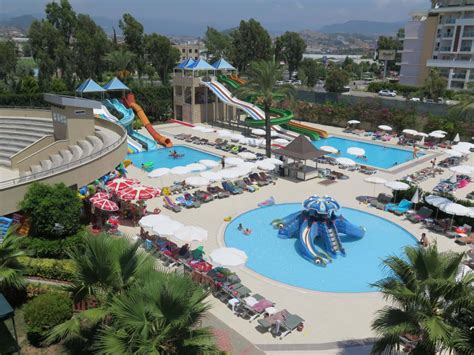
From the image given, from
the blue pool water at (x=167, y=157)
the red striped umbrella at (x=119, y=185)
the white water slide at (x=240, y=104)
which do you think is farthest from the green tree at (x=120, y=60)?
the red striped umbrella at (x=119, y=185)

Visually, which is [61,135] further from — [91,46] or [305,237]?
[91,46]

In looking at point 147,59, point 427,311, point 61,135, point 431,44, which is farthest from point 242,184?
point 431,44

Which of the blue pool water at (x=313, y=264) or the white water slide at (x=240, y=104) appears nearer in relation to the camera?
the blue pool water at (x=313, y=264)

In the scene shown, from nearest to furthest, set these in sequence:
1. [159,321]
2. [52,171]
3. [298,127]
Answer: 1. [159,321]
2. [52,171]
3. [298,127]

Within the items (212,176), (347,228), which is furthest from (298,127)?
(347,228)

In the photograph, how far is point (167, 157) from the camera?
32219 millimetres

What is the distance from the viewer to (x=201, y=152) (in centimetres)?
3303

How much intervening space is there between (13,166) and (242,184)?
566 inches

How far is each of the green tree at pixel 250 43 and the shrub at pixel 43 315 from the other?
61.4 metres

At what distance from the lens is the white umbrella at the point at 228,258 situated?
1356 cm

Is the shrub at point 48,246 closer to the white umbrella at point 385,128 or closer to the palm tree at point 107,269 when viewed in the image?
the palm tree at point 107,269

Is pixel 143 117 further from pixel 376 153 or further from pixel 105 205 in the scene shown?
pixel 105 205

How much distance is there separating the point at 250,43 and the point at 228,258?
59560 millimetres

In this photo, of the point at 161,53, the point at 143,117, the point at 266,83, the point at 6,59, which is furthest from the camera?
the point at 6,59
